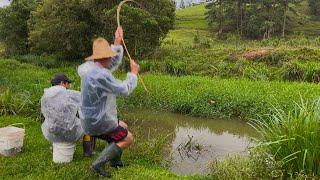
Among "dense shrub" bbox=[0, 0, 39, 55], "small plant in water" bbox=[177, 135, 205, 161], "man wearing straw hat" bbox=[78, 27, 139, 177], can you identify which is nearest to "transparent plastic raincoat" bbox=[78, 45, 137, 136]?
"man wearing straw hat" bbox=[78, 27, 139, 177]

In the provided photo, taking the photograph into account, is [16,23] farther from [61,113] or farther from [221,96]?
[61,113]

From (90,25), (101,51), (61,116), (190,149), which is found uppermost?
(101,51)

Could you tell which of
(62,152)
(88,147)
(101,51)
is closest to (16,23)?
(88,147)

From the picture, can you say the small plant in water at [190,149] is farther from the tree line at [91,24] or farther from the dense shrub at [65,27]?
the dense shrub at [65,27]

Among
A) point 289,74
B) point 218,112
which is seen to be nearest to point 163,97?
point 218,112

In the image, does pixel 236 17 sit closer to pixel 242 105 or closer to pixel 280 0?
pixel 280 0

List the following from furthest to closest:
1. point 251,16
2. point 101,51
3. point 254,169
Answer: point 251,16, point 254,169, point 101,51

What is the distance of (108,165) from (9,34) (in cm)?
2420

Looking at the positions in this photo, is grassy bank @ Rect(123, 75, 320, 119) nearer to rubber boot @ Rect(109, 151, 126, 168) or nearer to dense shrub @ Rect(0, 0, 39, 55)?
rubber boot @ Rect(109, 151, 126, 168)

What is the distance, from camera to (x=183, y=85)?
1536 cm

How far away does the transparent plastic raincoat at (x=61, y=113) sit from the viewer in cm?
748

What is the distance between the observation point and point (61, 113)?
7500mm

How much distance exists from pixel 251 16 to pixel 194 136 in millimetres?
42846

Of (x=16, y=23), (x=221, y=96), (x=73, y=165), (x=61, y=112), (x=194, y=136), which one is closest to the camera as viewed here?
(x=61, y=112)
